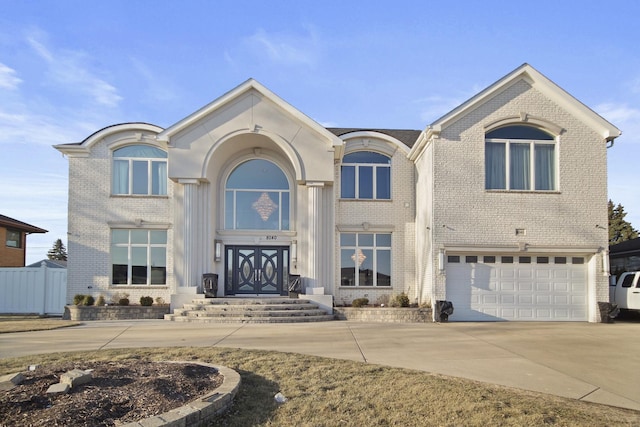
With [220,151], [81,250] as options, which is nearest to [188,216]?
[220,151]

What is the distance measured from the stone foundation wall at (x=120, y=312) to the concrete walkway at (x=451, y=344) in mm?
786

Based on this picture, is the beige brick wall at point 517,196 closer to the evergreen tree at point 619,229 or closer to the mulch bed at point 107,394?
the mulch bed at point 107,394

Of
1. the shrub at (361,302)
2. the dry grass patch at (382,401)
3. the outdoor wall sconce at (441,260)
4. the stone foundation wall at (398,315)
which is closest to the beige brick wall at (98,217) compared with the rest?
the shrub at (361,302)

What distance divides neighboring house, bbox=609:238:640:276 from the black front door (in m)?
13.5

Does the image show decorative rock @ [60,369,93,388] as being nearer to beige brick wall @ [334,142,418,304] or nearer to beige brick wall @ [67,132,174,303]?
beige brick wall @ [67,132,174,303]

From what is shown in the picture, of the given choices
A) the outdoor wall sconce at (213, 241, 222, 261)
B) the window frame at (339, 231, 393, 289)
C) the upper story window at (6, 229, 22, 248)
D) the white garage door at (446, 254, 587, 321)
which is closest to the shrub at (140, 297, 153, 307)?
the outdoor wall sconce at (213, 241, 222, 261)

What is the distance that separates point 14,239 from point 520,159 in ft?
84.1

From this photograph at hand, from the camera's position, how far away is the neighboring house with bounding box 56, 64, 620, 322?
16.5 meters

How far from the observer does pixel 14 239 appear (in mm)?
27344

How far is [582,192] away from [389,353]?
10.9 metres

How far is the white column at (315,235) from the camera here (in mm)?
17234

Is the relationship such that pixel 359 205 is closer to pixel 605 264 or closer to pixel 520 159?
pixel 520 159

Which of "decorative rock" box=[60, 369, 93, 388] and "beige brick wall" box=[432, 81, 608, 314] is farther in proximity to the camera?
"beige brick wall" box=[432, 81, 608, 314]

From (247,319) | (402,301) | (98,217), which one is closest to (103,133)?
(98,217)
